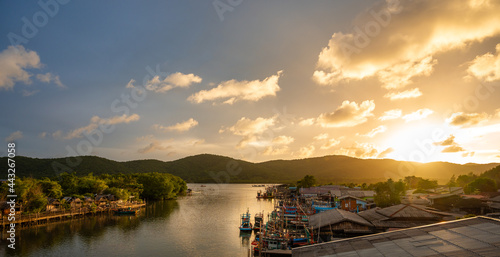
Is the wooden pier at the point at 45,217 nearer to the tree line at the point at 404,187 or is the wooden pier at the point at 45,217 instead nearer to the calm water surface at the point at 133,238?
the calm water surface at the point at 133,238

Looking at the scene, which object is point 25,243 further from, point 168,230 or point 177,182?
point 177,182

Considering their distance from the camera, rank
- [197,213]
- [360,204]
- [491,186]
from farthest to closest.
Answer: [491,186] < [197,213] < [360,204]

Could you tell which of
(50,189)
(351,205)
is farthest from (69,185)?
(351,205)

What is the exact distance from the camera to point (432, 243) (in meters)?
10.6

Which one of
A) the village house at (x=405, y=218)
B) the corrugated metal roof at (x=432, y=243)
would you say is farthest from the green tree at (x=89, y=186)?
the corrugated metal roof at (x=432, y=243)

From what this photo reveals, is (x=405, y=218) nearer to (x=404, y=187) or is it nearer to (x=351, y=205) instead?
(x=351, y=205)

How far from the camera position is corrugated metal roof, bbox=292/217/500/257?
9.34 meters

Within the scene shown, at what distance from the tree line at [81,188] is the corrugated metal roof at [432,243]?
181 feet

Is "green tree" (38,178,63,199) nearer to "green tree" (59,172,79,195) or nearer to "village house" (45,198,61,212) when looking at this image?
"village house" (45,198,61,212)

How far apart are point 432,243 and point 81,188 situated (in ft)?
260

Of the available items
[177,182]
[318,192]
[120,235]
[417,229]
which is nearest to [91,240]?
[120,235]

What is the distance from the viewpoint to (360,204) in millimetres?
62344

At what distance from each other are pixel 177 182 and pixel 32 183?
7255 cm

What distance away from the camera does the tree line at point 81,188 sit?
160ft
